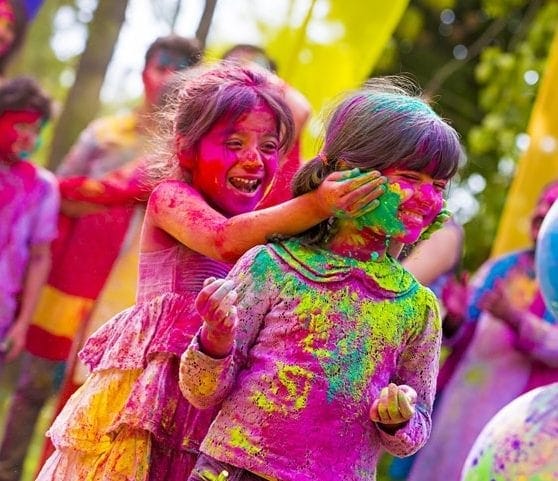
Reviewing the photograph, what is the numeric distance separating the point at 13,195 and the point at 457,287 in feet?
5.55

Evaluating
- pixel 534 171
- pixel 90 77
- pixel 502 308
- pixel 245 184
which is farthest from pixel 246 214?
pixel 90 77

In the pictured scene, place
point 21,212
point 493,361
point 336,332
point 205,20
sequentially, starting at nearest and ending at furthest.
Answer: point 336,332 < point 21,212 < point 493,361 < point 205,20

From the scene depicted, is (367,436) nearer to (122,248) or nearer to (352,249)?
(352,249)

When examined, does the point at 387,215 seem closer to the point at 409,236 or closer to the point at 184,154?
the point at 409,236

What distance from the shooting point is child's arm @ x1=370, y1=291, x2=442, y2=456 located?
2252 mm

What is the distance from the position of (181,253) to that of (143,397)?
1.10ft

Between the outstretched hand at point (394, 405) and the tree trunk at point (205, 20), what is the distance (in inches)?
145

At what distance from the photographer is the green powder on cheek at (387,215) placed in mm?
2381

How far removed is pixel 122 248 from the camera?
4.44 m

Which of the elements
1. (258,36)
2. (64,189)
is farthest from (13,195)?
(258,36)

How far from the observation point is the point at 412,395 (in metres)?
2.27

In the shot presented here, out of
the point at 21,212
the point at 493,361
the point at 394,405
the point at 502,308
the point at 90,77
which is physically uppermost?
the point at 394,405

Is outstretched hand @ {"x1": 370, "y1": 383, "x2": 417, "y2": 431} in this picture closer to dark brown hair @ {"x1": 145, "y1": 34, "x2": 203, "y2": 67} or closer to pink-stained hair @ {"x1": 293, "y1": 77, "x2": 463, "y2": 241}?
pink-stained hair @ {"x1": 293, "y1": 77, "x2": 463, "y2": 241}

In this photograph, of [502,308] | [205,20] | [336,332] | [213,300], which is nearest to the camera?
[213,300]
